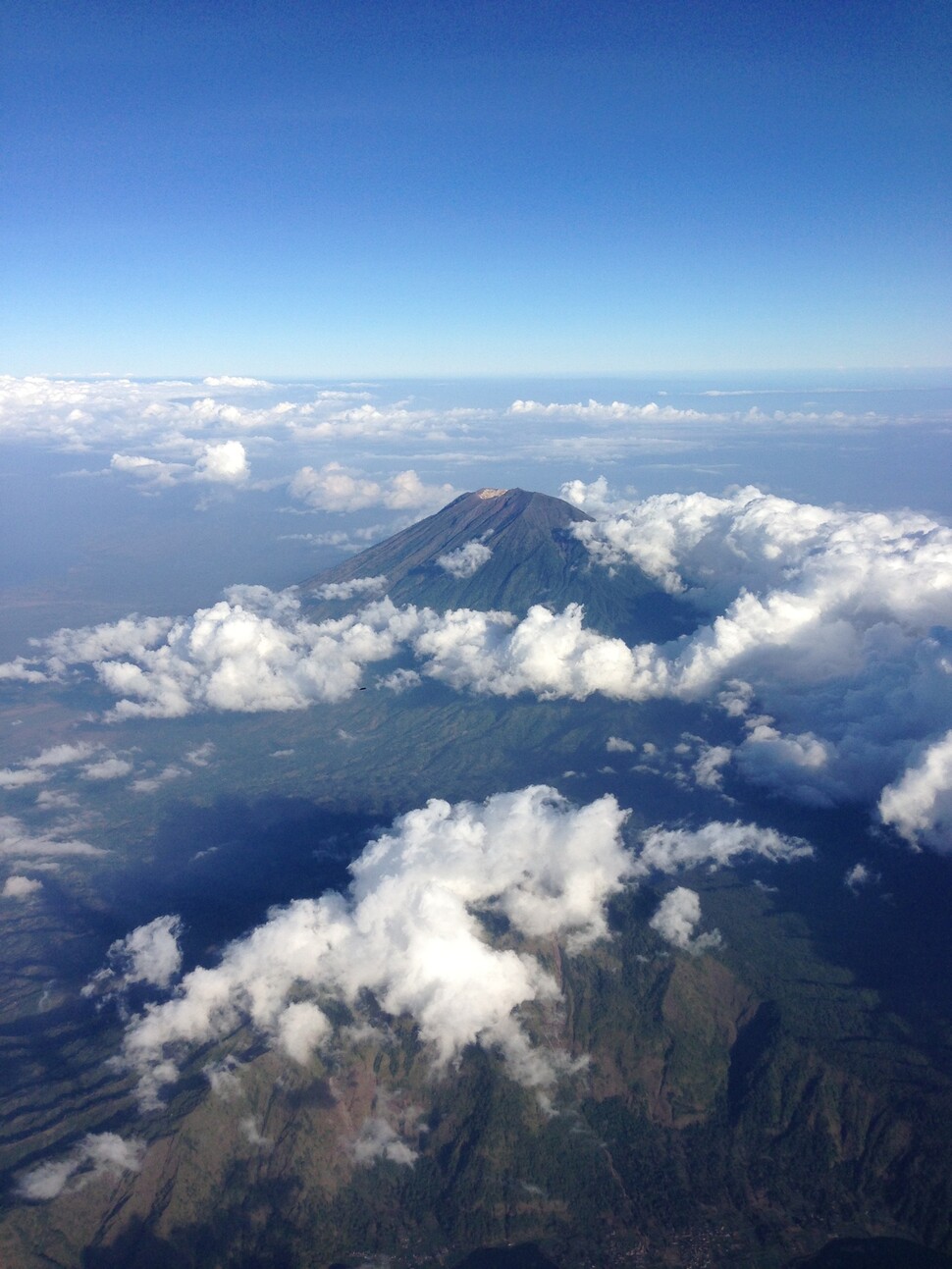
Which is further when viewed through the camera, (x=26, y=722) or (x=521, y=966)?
(x=26, y=722)

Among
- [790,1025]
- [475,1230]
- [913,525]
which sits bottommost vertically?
[475,1230]

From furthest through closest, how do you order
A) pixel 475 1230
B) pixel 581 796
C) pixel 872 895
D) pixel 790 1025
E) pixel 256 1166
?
1. pixel 581 796
2. pixel 872 895
3. pixel 790 1025
4. pixel 256 1166
5. pixel 475 1230

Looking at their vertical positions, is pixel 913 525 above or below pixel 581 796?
above

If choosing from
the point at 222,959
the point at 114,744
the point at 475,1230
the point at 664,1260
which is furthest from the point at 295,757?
the point at 664,1260

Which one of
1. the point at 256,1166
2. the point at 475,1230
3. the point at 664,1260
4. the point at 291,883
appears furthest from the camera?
the point at 291,883

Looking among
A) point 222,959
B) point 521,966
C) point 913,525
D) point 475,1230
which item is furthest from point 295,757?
point 913,525

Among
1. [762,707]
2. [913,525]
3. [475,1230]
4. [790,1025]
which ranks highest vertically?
[913,525]

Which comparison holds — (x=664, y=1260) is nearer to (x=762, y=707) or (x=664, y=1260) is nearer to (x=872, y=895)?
(x=872, y=895)

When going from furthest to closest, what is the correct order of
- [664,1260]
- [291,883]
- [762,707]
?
[762,707]
[291,883]
[664,1260]

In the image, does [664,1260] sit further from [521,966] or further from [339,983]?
[339,983]
